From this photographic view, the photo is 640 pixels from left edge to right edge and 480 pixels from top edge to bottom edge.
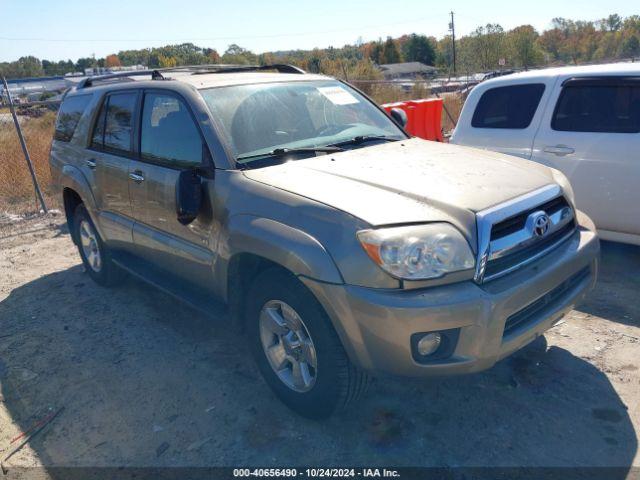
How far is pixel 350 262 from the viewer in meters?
2.46

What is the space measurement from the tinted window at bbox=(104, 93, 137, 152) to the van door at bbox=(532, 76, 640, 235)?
366cm

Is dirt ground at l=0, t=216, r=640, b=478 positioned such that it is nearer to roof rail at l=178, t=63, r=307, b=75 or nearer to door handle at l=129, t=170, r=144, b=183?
door handle at l=129, t=170, r=144, b=183

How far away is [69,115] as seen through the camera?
527 centimetres

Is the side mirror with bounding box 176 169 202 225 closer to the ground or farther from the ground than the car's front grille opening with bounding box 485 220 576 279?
farther from the ground

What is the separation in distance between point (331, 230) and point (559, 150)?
3317 mm

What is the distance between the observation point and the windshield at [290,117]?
3406 millimetres

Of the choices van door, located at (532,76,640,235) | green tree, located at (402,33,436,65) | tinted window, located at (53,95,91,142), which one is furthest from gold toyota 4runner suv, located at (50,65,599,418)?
green tree, located at (402,33,436,65)

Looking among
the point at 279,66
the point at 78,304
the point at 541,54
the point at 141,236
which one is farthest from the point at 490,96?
the point at 541,54

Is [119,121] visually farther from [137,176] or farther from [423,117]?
[423,117]

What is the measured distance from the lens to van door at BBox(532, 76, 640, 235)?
181 inches

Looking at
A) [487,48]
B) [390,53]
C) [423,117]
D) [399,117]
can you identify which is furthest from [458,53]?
[390,53]

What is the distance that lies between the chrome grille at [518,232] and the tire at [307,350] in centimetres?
78

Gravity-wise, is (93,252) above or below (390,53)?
below

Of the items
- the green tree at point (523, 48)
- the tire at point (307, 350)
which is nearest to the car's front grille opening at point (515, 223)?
the tire at point (307, 350)
